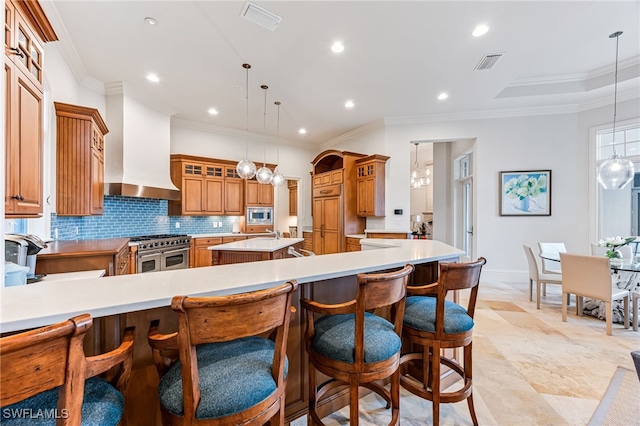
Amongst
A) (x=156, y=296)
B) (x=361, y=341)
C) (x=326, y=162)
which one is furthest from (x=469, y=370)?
(x=326, y=162)

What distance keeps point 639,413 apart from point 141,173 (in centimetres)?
596

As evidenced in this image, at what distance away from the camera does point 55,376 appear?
0.64 metres

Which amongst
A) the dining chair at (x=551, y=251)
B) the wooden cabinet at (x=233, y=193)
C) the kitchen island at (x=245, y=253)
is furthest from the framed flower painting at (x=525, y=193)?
the wooden cabinet at (x=233, y=193)

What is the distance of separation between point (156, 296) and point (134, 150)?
4498 millimetres

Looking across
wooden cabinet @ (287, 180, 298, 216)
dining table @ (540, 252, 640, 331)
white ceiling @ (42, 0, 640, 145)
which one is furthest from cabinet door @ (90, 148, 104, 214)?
dining table @ (540, 252, 640, 331)

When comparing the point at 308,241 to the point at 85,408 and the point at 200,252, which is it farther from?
→ the point at 85,408

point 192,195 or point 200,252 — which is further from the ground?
point 192,195

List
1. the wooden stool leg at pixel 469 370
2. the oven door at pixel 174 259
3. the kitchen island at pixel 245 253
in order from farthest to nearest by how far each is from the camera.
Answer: the oven door at pixel 174 259 < the kitchen island at pixel 245 253 < the wooden stool leg at pixel 469 370

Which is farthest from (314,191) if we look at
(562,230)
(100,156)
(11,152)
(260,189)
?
(11,152)

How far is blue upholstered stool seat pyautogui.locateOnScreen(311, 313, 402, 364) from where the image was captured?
1.24 m

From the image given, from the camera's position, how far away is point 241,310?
86cm

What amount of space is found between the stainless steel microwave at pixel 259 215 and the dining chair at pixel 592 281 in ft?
17.6

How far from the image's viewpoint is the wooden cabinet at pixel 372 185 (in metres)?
5.39

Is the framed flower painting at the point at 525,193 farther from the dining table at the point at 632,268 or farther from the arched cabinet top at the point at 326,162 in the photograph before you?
the arched cabinet top at the point at 326,162
